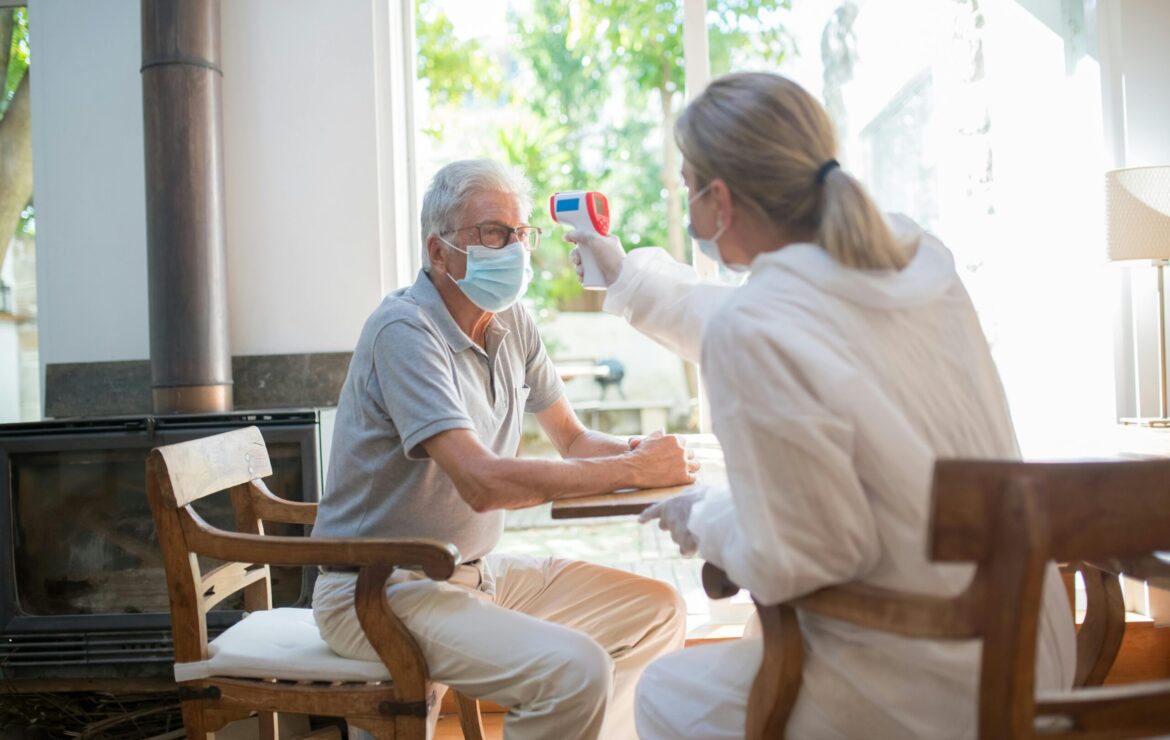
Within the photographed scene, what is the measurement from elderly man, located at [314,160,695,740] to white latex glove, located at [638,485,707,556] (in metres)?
0.25

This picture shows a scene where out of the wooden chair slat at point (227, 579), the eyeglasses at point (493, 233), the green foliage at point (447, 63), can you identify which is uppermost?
the green foliage at point (447, 63)

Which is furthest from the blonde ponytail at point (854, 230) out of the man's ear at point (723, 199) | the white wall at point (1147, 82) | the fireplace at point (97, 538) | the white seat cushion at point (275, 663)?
the white wall at point (1147, 82)

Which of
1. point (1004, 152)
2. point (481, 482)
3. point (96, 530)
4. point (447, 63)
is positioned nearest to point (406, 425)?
point (481, 482)

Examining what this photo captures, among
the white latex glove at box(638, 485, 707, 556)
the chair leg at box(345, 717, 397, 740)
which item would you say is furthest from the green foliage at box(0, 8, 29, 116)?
the white latex glove at box(638, 485, 707, 556)

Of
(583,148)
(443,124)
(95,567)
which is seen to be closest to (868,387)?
(95,567)

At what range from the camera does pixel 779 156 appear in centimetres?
130

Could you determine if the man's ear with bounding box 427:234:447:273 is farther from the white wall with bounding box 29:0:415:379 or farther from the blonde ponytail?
the white wall with bounding box 29:0:415:379

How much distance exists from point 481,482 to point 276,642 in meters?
0.53

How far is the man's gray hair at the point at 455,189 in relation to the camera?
199cm

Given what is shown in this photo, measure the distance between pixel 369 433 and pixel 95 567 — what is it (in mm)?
1436

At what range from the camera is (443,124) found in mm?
8227

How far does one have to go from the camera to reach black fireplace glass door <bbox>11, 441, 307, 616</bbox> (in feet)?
8.87

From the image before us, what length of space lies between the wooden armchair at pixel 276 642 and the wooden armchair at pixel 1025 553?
85 centimetres

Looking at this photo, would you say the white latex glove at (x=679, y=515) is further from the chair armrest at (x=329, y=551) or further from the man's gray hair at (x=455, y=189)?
the man's gray hair at (x=455, y=189)
